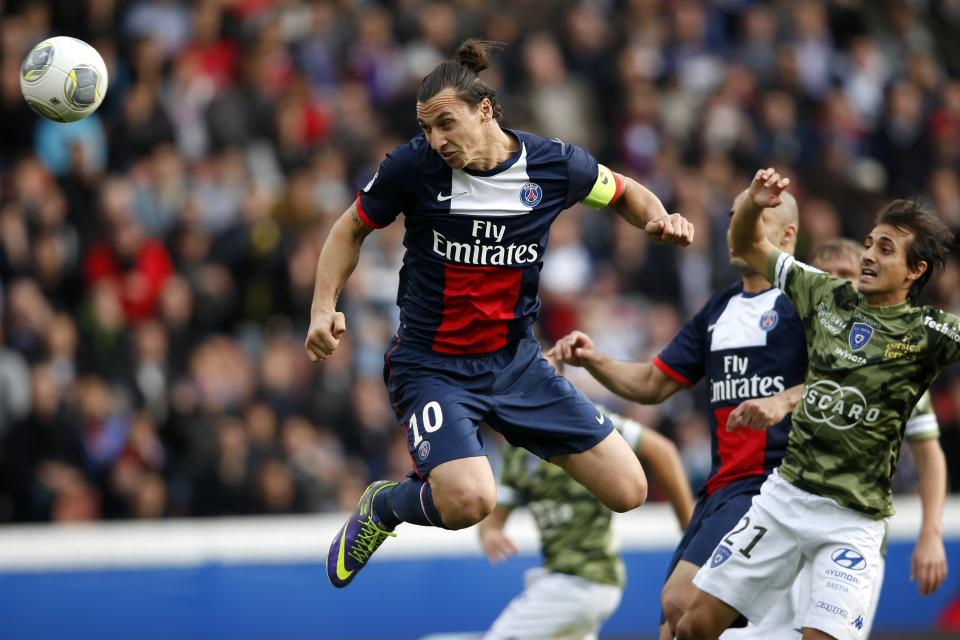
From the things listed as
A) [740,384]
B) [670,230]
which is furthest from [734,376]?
[670,230]

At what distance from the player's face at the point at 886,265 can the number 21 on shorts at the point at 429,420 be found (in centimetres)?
184

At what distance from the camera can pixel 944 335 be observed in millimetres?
5859

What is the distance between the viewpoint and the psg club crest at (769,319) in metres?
6.62

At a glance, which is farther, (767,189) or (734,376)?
(734,376)

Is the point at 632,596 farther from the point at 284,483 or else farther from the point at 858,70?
the point at 858,70

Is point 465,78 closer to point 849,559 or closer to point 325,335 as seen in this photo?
point 325,335

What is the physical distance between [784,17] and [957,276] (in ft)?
12.8

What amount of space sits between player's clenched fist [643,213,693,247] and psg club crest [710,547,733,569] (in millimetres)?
1330

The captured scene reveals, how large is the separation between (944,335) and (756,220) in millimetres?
917

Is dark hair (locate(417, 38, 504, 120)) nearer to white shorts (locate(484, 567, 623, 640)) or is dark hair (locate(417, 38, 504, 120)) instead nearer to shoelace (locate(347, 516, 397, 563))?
shoelace (locate(347, 516, 397, 563))

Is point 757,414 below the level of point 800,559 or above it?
above

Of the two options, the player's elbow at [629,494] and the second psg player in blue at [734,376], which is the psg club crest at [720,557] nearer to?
the second psg player in blue at [734,376]

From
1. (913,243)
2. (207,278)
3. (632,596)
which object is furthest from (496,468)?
(913,243)

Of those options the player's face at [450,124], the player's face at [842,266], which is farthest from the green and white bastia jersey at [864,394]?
the player's face at [450,124]
